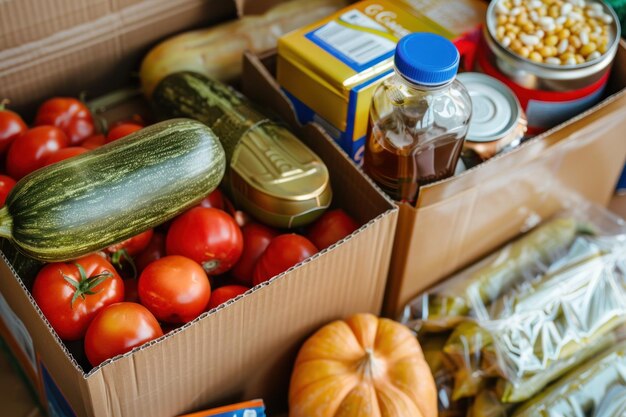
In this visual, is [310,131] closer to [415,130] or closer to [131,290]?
[415,130]

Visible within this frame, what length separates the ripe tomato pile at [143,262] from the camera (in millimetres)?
812

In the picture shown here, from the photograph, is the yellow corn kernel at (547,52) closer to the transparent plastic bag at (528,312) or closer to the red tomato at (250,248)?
the transparent plastic bag at (528,312)

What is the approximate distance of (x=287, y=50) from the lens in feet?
3.42

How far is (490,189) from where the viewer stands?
1.02 metres

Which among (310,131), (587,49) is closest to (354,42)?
(310,131)

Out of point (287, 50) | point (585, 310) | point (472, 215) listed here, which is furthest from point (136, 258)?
point (585, 310)

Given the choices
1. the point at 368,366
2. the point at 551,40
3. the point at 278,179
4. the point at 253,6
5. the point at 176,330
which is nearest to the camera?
the point at 176,330

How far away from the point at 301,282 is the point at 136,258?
0.25 m

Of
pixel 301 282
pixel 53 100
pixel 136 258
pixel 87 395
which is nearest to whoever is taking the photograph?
pixel 87 395

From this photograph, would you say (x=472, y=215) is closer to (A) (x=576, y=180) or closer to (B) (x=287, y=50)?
(A) (x=576, y=180)

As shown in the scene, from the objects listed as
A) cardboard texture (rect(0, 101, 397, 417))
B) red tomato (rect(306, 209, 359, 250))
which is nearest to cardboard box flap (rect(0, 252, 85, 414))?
cardboard texture (rect(0, 101, 397, 417))

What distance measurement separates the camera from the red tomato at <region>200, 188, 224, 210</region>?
98 centimetres

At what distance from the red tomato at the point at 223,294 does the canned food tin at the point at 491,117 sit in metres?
0.37

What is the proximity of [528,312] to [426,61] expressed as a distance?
40cm
